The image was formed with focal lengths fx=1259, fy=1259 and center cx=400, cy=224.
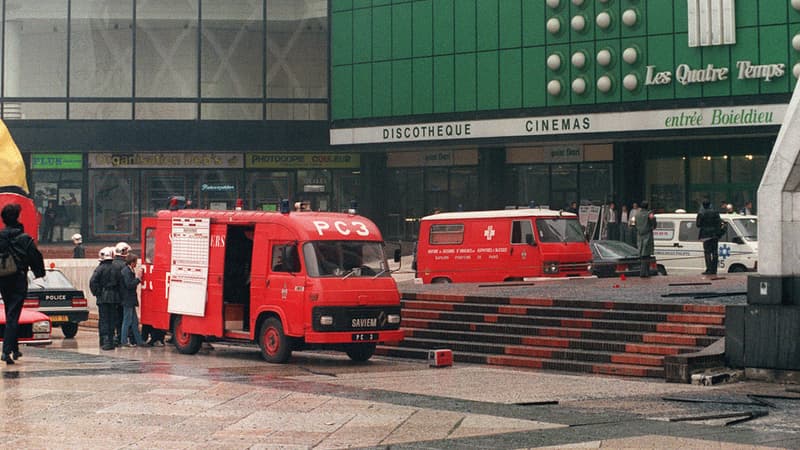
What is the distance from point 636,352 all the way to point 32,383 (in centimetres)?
Result: 889

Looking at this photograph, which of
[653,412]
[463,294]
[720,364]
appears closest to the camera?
[653,412]

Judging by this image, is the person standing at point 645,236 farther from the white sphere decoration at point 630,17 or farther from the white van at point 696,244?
the white sphere decoration at point 630,17

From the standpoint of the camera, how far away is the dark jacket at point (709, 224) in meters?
27.4

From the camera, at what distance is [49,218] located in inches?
2069

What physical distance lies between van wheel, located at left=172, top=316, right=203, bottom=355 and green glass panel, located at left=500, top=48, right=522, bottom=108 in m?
27.5

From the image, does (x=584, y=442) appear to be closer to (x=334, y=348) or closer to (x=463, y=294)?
(x=334, y=348)

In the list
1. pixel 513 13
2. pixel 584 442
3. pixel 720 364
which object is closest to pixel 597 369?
pixel 720 364

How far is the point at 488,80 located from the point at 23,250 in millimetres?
36171

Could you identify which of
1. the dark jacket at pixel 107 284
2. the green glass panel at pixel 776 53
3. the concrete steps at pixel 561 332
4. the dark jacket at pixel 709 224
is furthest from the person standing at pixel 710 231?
the green glass panel at pixel 776 53

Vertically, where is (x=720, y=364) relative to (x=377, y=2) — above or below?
below

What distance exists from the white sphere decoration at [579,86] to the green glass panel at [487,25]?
3.81 metres

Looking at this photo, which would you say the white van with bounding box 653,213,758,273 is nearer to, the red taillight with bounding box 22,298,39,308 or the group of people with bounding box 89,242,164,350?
the group of people with bounding box 89,242,164,350

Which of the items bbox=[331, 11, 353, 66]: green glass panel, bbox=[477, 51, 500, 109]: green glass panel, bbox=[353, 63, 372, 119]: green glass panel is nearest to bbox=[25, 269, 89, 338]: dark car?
bbox=[477, 51, 500, 109]: green glass panel

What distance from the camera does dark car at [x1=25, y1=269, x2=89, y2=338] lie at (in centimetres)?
2458
